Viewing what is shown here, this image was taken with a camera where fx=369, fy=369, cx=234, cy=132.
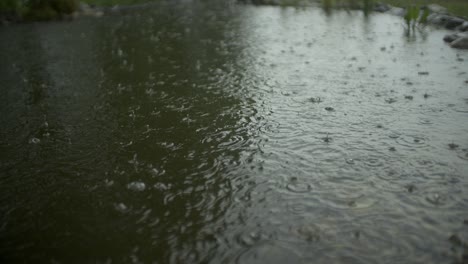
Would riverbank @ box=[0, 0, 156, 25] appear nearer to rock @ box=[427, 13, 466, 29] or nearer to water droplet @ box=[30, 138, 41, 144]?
water droplet @ box=[30, 138, 41, 144]

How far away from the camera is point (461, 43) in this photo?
12641 millimetres

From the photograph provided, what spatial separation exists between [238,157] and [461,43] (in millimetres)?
10626

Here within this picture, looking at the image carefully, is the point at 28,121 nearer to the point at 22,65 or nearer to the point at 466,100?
the point at 22,65

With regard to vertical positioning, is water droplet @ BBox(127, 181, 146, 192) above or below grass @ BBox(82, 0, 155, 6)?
below

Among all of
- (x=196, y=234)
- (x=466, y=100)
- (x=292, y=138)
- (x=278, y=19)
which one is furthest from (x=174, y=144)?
(x=278, y=19)

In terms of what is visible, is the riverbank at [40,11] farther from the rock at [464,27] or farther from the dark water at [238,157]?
the rock at [464,27]

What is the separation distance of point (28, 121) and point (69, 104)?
3.54 feet

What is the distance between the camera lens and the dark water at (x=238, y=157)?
4.24 m

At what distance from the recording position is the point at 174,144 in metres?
6.76

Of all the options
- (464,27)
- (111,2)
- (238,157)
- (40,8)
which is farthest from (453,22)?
(111,2)

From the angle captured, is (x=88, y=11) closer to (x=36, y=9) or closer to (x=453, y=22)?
(x=36, y=9)

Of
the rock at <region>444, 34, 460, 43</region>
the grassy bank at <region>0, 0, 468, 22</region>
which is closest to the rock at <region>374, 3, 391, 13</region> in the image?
the grassy bank at <region>0, 0, 468, 22</region>

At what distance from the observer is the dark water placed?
13.9ft

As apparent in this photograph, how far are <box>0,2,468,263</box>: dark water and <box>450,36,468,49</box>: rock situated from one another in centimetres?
37
